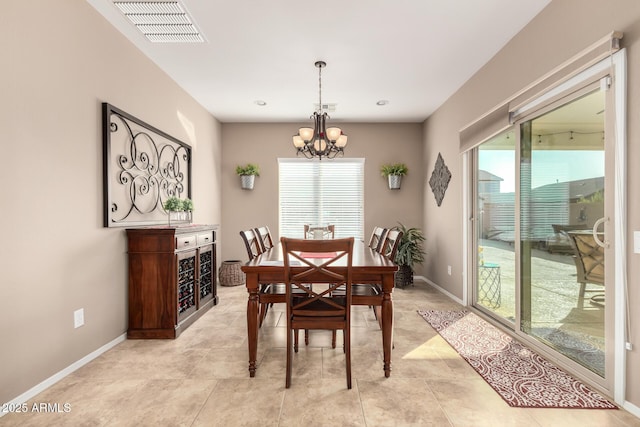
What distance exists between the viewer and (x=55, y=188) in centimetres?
225

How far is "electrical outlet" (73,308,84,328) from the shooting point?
95.2 inches

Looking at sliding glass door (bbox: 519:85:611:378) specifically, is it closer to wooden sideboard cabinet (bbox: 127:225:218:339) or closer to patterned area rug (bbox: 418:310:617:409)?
patterned area rug (bbox: 418:310:617:409)

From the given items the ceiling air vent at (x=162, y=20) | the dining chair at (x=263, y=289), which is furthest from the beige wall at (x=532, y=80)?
the ceiling air vent at (x=162, y=20)

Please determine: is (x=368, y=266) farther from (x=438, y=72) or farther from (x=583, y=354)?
(x=438, y=72)

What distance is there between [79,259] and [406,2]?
309 cm

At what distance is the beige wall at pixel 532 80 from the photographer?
187 centimetres

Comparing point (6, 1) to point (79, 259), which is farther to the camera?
point (79, 259)

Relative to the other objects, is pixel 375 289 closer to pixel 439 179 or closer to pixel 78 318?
pixel 78 318

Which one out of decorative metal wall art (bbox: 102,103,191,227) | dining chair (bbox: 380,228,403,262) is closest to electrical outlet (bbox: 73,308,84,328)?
decorative metal wall art (bbox: 102,103,191,227)

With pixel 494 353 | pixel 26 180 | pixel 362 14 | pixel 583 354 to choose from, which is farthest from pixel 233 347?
pixel 362 14

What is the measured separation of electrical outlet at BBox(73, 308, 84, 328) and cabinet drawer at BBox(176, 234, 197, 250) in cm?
87

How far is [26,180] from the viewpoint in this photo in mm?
2027

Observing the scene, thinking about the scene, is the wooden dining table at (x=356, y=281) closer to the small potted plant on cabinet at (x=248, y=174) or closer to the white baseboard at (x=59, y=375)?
the white baseboard at (x=59, y=375)

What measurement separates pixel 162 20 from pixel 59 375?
274cm
